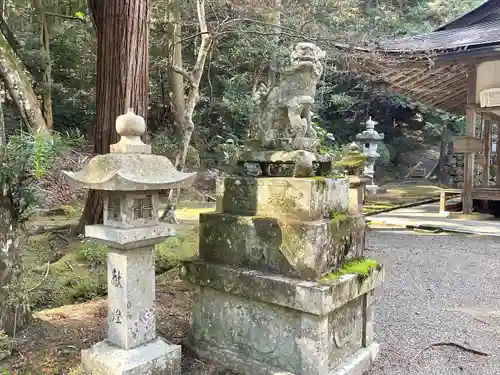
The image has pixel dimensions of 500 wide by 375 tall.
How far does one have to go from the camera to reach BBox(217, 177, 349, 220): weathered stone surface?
9.55 feet

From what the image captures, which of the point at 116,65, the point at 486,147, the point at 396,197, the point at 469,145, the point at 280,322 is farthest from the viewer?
the point at 396,197

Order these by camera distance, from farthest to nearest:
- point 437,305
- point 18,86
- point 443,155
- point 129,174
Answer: point 443,155 → point 18,86 → point 437,305 → point 129,174

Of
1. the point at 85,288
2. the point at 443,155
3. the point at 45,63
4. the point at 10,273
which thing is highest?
the point at 45,63

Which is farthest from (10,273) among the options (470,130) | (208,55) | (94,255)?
(208,55)

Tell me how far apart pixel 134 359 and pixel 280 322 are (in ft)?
3.17

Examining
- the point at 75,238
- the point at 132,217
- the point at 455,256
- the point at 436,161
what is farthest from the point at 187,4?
the point at 436,161

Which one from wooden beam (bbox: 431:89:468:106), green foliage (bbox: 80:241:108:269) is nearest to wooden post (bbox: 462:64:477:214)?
wooden beam (bbox: 431:89:468:106)

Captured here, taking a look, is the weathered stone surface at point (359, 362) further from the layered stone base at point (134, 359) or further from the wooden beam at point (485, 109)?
the wooden beam at point (485, 109)

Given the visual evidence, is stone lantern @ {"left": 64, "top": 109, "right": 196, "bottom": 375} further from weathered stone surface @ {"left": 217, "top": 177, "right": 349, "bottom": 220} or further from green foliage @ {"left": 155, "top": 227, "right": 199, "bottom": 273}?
green foliage @ {"left": 155, "top": 227, "right": 199, "bottom": 273}

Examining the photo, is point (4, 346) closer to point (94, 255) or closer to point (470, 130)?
point (94, 255)

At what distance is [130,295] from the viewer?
9.36 feet

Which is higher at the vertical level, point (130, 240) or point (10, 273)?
point (130, 240)

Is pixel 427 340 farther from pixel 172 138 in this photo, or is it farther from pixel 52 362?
pixel 172 138

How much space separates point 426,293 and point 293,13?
7949mm
